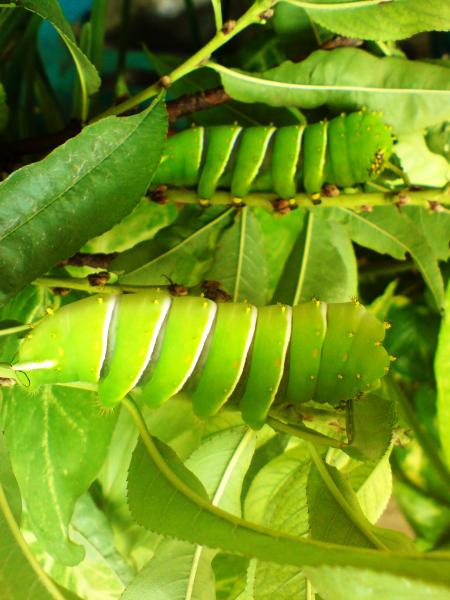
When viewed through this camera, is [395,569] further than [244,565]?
No

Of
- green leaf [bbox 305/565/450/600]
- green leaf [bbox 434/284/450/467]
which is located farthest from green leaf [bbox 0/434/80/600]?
green leaf [bbox 434/284/450/467]

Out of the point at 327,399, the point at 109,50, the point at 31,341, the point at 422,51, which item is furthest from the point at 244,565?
the point at 422,51

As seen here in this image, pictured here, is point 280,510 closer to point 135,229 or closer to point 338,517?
point 338,517

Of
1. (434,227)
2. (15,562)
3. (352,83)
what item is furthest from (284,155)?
(15,562)

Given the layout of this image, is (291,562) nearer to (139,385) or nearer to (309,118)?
(139,385)

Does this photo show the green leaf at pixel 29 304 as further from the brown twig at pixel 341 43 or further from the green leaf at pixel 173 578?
the brown twig at pixel 341 43

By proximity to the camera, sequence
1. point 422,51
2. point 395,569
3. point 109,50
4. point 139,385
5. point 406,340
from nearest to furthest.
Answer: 1. point 395,569
2. point 139,385
3. point 406,340
4. point 109,50
5. point 422,51

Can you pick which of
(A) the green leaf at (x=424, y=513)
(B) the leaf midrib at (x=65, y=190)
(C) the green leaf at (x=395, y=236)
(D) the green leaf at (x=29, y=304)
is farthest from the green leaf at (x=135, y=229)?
(A) the green leaf at (x=424, y=513)
